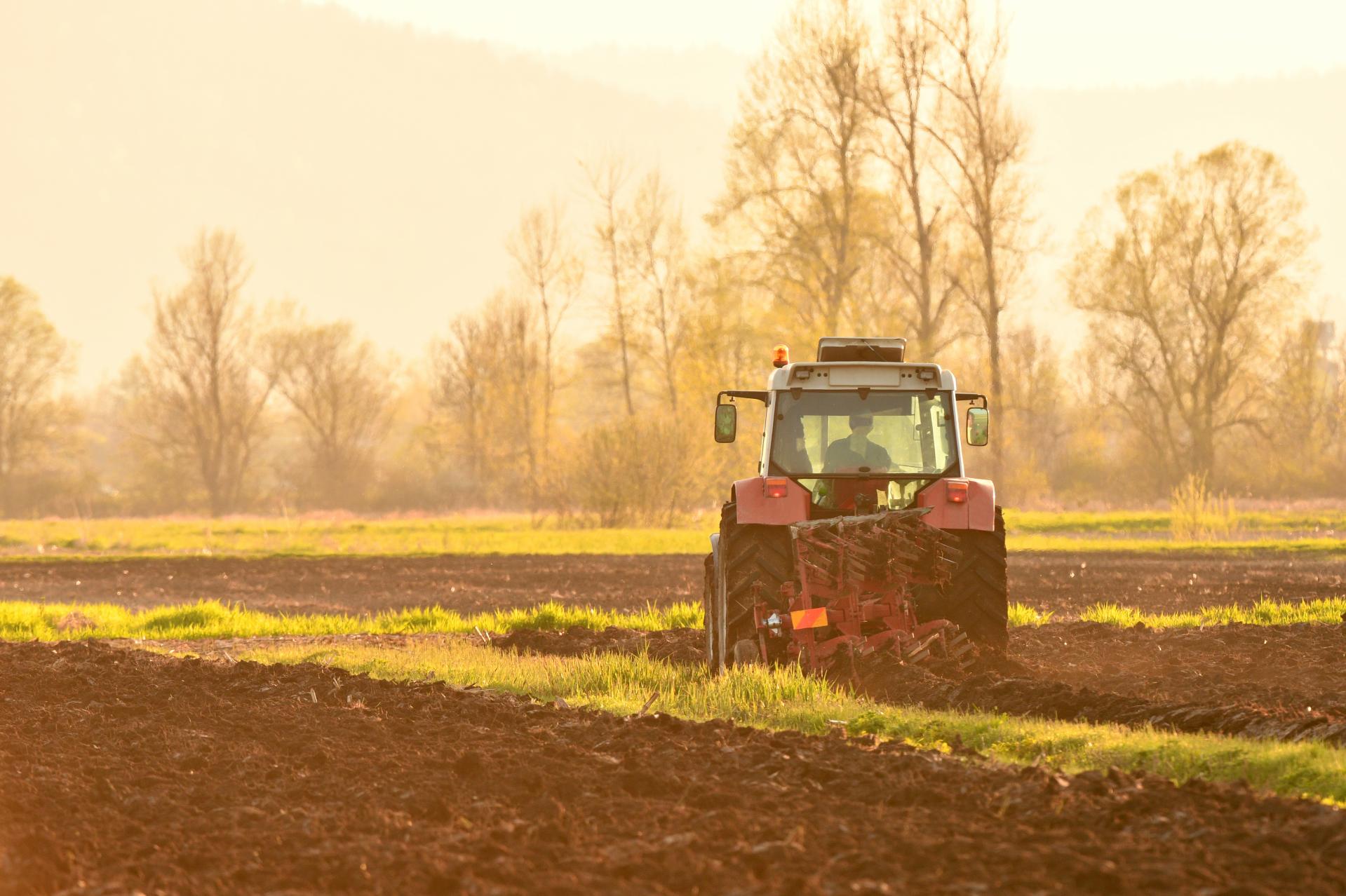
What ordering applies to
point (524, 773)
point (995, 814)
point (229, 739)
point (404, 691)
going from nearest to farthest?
point (995, 814), point (524, 773), point (229, 739), point (404, 691)

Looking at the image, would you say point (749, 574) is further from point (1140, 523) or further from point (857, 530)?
point (1140, 523)

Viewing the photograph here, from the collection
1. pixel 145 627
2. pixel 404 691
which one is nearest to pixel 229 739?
pixel 404 691

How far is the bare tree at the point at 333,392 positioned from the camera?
3012 inches

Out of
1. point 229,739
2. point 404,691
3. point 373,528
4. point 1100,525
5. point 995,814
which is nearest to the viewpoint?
point 995,814

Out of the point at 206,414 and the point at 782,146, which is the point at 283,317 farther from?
the point at 782,146

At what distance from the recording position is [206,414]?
72.2 metres

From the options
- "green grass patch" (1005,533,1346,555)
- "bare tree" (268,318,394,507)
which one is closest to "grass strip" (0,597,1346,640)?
"green grass patch" (1005,533,1346,555)

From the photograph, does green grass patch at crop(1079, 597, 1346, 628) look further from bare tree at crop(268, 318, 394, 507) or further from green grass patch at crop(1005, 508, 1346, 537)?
bare tree at crop(268, 318, 394, 507)

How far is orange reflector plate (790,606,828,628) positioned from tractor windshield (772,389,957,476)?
154cm

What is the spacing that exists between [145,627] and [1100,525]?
30.5m

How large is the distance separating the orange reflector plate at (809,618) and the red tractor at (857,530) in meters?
0.01

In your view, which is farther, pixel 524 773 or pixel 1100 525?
pixel 1100 525

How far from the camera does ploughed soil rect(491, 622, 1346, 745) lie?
355 inches

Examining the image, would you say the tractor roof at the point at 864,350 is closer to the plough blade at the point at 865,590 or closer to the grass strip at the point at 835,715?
the plough blade at the point at 865,590
